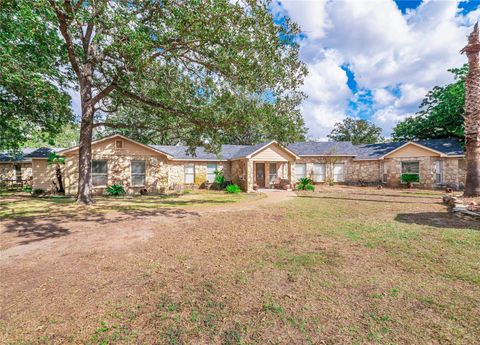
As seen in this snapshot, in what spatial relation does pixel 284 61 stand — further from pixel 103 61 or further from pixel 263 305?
pixel 263 305

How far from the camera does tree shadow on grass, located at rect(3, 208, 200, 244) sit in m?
6.55

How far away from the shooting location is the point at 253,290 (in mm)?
3539

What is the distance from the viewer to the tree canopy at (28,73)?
7.04m

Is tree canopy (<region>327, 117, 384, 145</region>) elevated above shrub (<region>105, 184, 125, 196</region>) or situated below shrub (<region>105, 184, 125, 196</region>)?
above

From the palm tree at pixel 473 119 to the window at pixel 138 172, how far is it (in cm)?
2022

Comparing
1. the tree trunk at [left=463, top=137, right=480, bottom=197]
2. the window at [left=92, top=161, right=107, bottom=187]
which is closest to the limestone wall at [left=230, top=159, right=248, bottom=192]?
the window at [left=92, top=161, right=107, bottom=187]

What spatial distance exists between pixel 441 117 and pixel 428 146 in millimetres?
3670

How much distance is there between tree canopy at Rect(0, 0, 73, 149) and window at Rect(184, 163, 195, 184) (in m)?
9.57

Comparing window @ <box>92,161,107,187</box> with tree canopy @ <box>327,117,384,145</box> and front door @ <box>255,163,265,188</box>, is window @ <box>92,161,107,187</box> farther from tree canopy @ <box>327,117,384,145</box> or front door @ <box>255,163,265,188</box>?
tree canopy @ <box>327,117,384,145</box>

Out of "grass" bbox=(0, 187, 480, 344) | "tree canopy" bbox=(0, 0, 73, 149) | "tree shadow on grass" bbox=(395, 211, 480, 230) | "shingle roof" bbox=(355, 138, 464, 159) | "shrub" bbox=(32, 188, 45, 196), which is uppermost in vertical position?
"tree canopy" bbox=(0, 0, 73, 149)

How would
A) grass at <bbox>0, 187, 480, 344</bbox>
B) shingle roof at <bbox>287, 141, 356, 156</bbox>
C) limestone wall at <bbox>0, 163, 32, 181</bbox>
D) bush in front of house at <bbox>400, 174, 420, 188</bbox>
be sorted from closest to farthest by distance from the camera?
1. grass at <bbox>0, 187, 480, 344</bbox>
2. bush in front of house at <bbox>400, 174, 420, 188</bbox>
3. limestone wall at <bbox>0, 163, 32, 181</bbox>
4. shingle roof at <bbox>287, 141, 356, 156</bbox>

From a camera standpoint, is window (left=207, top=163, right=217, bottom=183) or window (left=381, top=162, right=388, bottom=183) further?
window (left=381, top=162, right=388, bottom=183)

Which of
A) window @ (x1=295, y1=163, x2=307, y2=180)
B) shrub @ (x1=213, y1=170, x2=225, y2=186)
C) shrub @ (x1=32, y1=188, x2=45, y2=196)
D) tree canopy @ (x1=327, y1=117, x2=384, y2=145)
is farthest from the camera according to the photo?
tree canopy @ (x1=327, y1=117, x2=384, y2=145)

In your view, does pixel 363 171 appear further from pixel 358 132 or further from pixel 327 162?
pixel 358 132
